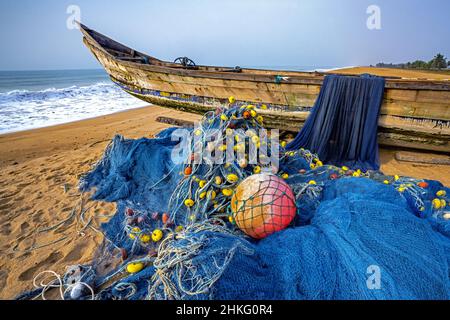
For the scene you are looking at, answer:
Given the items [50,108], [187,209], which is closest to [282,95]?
[187,209]

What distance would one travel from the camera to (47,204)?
3.26 metres

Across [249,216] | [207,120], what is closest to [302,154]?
[207,120]

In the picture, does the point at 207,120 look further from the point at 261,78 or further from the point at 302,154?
the point at 261,78

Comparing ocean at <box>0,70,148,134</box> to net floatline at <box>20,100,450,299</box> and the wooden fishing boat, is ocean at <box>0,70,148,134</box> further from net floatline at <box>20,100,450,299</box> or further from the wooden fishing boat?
net floatline at <box>20,100,450,299</box>

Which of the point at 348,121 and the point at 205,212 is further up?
the point at 348,121

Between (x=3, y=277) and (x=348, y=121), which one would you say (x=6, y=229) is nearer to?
(x=3, y=277)

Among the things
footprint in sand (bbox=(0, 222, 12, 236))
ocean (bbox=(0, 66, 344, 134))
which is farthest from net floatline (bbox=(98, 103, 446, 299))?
ocean (bbox=(0, 66, 344, 134))

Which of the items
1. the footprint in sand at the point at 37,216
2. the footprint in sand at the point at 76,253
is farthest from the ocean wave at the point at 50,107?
the footprint in sand at the point at 76,253

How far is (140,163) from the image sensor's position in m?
3.44

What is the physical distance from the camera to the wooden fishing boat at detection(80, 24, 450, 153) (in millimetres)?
3785

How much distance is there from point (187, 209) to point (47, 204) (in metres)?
2.04

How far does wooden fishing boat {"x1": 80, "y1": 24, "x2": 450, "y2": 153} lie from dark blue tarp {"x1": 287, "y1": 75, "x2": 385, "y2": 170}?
21 cm

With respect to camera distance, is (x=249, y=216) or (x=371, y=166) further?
(x=371, y=166)

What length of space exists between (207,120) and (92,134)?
5.07m
